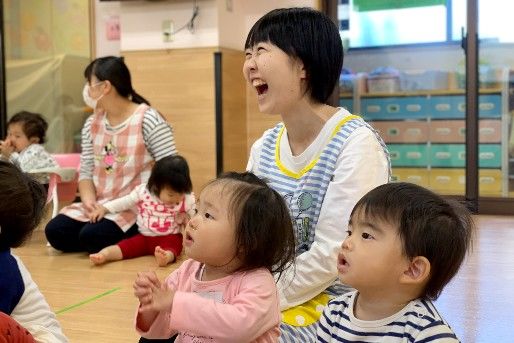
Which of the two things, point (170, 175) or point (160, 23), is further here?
point (160, 23)

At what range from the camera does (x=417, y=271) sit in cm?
105

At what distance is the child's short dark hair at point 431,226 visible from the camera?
3.42 ft

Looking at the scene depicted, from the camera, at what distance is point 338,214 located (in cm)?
133

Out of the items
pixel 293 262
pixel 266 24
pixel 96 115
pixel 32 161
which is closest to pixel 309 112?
pixel 266 24

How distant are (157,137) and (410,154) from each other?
8.10 feet

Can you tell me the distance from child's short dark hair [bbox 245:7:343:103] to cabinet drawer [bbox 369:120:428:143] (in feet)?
11.7

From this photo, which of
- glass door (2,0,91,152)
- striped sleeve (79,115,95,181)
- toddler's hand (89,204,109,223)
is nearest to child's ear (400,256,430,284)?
toddler's hand (89,204,109,223)

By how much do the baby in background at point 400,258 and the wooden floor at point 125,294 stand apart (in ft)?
2.92

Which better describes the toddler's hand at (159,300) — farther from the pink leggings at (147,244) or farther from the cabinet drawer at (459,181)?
the cabinet drawer at (459,181)

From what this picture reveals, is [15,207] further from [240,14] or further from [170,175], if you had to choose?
[240,14]

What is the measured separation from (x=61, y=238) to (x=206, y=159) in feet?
4.57

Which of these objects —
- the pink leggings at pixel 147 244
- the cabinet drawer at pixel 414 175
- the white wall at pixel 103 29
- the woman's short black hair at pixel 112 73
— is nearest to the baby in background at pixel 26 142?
the woman's short black hair at pixel 112 73

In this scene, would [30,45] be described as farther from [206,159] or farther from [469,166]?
[469,166]

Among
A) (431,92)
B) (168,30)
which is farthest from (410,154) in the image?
(168,30)
